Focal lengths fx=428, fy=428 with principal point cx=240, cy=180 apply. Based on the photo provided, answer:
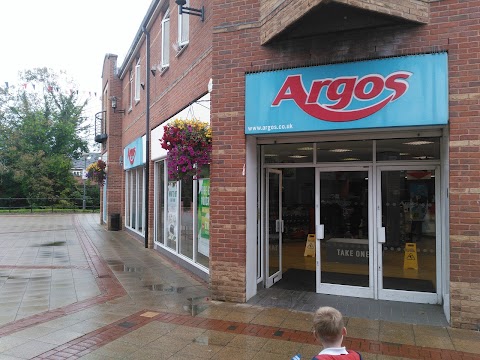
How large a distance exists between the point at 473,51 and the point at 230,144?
3452mm

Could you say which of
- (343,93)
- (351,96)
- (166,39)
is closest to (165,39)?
(166,39)

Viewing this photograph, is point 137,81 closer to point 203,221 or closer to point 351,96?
point 203,221

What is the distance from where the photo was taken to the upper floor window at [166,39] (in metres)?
11.0

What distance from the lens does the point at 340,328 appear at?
2488 millimetres

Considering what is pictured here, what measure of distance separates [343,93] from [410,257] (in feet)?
8.77

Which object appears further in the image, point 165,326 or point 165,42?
point 165,42

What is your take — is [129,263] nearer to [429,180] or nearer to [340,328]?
[429,180]

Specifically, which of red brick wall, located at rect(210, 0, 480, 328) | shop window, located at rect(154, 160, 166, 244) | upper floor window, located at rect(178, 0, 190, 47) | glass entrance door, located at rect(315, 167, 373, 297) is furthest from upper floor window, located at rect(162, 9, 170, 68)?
glass entrance door, located at rect(315, 167, 373, 297)

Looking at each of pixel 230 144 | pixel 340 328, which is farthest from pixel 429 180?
pixel 340 328

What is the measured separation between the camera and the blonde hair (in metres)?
2.48

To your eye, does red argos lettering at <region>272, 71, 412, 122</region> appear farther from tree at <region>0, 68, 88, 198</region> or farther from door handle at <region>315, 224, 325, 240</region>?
tree at <region>0, 68, 88, 198</region>

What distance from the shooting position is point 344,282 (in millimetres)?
6781

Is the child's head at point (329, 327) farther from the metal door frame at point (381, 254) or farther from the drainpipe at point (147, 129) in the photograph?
the drainpipe at point (147, 129)

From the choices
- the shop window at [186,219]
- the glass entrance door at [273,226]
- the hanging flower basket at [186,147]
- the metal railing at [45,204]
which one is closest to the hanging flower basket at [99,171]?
the shop window at [186,219]
